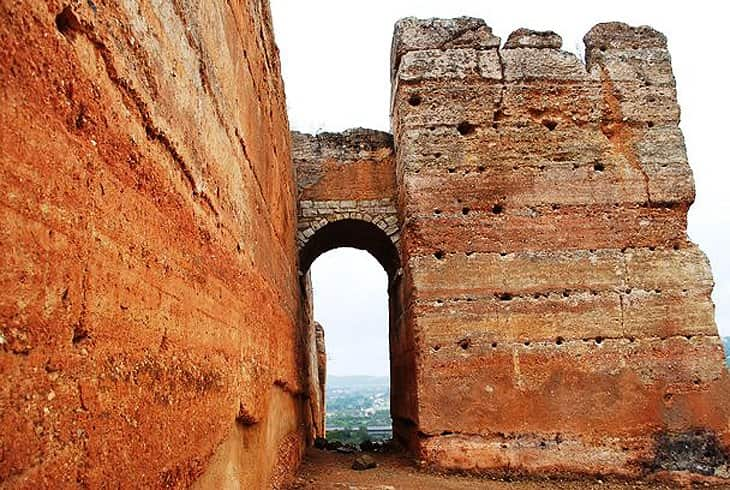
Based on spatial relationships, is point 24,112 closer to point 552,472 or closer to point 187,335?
point 187,335

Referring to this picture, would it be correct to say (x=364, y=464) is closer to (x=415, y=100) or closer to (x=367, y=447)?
(x=367, y=447)

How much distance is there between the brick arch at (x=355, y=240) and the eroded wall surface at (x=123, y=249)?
4.94 meters

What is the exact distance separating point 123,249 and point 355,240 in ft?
27.7

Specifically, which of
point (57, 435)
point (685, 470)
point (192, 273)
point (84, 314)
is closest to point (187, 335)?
point (192, 273)

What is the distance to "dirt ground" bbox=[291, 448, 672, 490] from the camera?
20.2ft

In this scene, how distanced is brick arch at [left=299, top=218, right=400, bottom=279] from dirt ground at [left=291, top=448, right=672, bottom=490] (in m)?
3.00

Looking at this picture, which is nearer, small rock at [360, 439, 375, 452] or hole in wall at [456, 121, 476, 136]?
hole in wall at [456, 121, 476, 136]

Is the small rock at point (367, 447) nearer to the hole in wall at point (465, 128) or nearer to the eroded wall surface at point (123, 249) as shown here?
the hole in wall at point (465, 128)

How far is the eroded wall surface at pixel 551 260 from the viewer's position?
22.7ft

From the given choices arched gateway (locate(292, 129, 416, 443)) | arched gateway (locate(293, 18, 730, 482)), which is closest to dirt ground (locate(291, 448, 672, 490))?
arched gateway (locate(293, 18, 730, 482))

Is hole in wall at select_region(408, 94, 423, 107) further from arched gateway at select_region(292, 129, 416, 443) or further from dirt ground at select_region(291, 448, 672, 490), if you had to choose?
dirt ground at select_region(291, 448, 672, 490)

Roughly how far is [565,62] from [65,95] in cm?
778

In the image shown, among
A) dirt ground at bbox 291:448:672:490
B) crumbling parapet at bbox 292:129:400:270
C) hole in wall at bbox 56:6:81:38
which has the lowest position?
dirt ground at bbox 291:448:672:490

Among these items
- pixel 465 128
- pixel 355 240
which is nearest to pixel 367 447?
pixel 355 240
